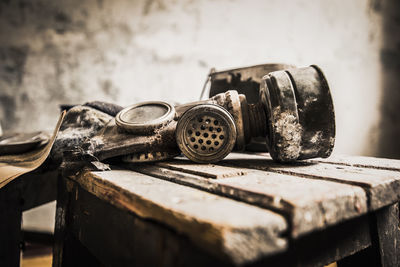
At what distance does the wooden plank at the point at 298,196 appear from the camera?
546mm

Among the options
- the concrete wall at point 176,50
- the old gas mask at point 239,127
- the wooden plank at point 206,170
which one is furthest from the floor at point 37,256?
the wooden plank at point 206,170

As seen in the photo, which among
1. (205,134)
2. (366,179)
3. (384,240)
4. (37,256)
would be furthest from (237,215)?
(37,256)

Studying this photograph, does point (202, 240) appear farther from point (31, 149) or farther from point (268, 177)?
point (31, 149)


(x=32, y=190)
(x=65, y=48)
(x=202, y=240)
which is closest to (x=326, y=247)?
(x=202, y=240)

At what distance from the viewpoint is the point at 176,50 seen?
2.81 m

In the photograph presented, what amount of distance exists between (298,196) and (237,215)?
170mm

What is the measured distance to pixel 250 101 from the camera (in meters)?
1.67

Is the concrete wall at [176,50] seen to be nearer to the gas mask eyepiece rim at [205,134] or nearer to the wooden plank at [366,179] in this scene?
the gas mask eyepiece rim at [205,134]

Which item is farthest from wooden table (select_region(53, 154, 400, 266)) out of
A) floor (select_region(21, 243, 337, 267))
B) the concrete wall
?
the concrete wall

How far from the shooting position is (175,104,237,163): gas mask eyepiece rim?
105cm

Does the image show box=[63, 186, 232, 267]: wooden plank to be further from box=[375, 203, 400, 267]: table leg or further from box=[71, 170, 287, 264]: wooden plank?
box=[375, 203, 400, 267]: table leg

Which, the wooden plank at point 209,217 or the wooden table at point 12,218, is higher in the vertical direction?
the wooden plank at point 209,217

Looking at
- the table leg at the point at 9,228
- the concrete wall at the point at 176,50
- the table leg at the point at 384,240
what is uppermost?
the concrete wall at the point at 176,50

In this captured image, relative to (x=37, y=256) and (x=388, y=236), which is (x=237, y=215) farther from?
(x=37, y=256)
